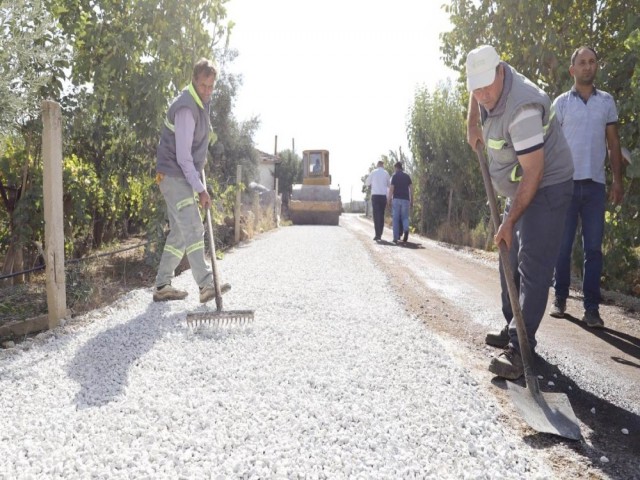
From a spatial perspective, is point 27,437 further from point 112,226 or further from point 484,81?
point 112,226

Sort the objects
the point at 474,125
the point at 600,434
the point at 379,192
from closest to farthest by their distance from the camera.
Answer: the point at 600,434 < the point at 474,125 < the point at 379,192

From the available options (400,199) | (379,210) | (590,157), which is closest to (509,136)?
(590,157)

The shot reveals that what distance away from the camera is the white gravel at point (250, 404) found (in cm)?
181

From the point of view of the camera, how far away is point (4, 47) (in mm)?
4203

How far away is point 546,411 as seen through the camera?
225 centimetres

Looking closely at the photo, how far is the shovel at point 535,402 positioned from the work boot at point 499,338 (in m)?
0.65

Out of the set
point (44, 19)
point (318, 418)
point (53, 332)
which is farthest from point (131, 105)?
point (318, 418)

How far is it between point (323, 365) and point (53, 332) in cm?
193

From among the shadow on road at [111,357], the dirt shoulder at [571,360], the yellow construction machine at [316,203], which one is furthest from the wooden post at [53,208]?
the yellow construction machine at [316,203]

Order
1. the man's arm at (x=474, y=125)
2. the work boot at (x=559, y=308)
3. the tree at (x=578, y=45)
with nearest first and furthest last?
the man's arm at (x=474, y=125) < the work boot at (x=559, y=308) < the tree at (x=578, y=45)

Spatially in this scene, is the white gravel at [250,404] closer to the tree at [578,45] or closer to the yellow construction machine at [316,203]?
the tree at [578,45]

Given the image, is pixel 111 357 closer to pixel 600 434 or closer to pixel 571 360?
pixel 600 434

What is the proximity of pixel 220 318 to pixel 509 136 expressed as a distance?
7.02ft

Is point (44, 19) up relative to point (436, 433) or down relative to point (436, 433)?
up
